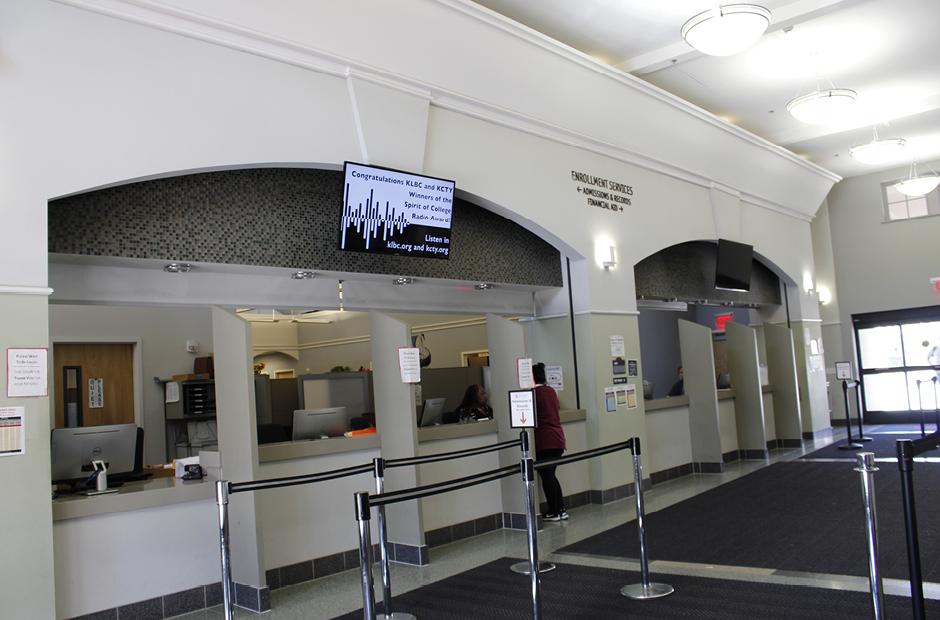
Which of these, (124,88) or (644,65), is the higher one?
→ (644,65)

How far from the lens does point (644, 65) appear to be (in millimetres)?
8016

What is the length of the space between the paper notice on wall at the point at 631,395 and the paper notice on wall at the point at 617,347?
0.35m

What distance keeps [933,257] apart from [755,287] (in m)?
3.81

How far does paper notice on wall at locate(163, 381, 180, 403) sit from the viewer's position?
1012 centimetres

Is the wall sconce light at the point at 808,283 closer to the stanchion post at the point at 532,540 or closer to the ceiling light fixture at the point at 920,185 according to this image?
the ceiling light fixture at the point at 920,185

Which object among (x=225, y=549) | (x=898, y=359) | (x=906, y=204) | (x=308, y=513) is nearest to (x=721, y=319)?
(x=898, y=359)

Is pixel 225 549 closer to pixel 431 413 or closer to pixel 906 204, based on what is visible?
pixel 431 413

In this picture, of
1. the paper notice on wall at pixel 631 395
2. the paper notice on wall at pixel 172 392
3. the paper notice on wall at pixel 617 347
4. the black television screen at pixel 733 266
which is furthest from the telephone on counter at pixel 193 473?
the black television screen at pixel 733 266

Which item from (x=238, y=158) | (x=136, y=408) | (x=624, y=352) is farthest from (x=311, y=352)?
(x=238, y=158)

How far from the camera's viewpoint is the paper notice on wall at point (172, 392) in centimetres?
1012

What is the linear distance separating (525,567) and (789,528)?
2220mm

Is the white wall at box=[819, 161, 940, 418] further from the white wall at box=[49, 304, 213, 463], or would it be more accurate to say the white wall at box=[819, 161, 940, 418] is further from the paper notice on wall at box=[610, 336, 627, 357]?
the white wall at box=[49, 304, 213, 463]

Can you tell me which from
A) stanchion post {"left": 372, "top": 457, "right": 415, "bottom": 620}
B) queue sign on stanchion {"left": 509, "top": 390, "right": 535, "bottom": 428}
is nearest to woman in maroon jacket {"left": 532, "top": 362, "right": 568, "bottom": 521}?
queue sign on stanchion {"left": 509, "top": 390, "right": 535, "bottom": 428}

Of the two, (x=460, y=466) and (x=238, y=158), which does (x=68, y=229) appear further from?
(x=460, y=466)
